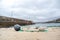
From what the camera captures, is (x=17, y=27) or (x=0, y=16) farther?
(x=0, y=16)

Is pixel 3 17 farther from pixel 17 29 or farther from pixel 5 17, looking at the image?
pixel 17 29

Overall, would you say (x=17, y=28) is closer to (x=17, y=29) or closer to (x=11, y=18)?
(x=17, y=29)

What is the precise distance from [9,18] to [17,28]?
19.9 meters

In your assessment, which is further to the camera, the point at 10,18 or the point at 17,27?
the point at 10,18

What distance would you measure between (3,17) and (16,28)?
60.9 feet

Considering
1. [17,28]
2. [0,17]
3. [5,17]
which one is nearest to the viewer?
[17,28]

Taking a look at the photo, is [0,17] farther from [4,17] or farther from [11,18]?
[11,18]

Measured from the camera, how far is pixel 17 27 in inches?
421

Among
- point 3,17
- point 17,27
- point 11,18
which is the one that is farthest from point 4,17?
point 17,27

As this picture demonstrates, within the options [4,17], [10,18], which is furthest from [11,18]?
[4,17]

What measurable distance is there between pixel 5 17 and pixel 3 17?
73cm

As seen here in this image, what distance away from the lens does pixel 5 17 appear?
2917 cm

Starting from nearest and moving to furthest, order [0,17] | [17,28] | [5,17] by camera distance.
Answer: [17,28], [0,17], [5,17]

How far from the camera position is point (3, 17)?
93.6ft
